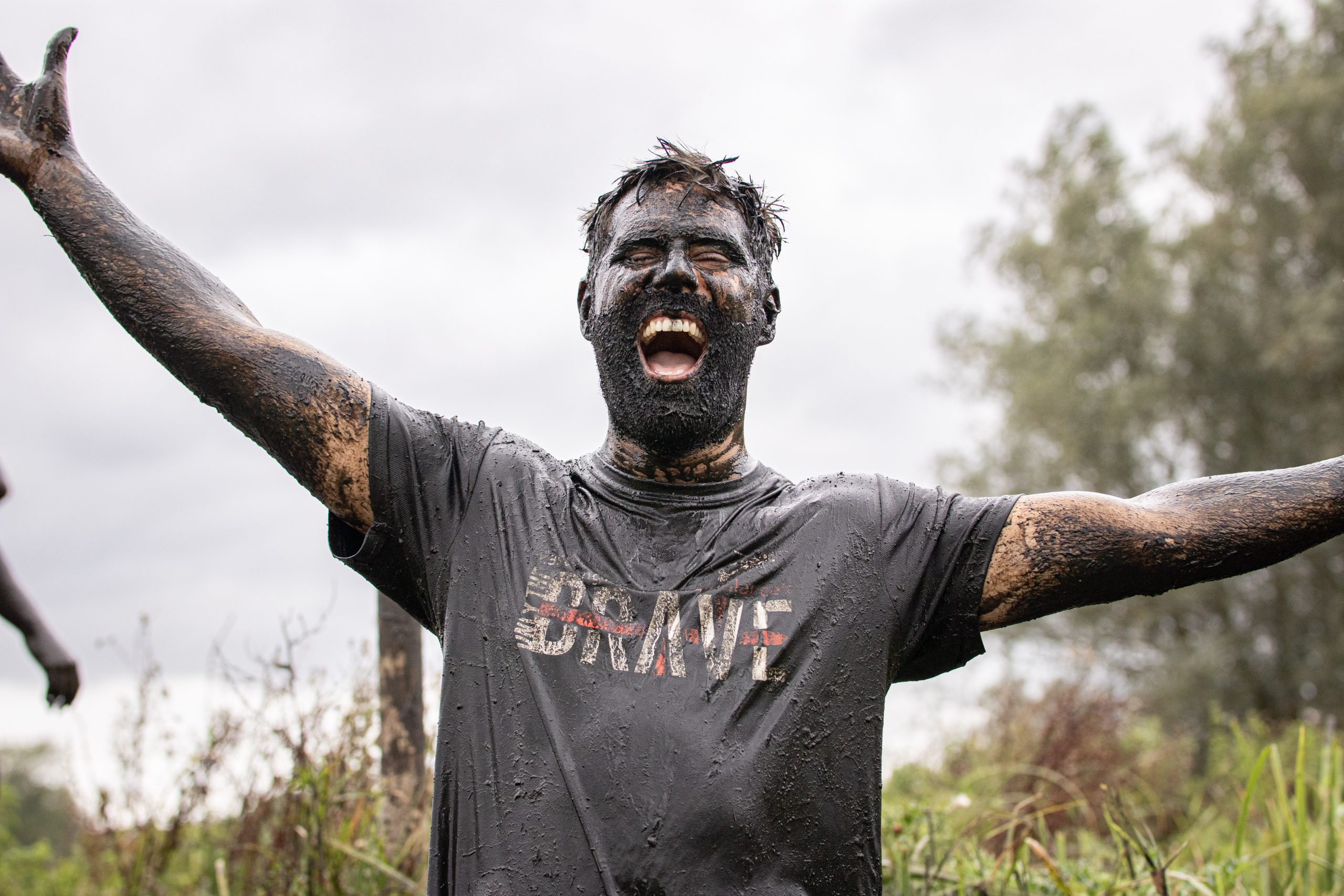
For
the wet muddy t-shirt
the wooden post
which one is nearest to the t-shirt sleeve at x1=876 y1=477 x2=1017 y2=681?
the wet muddy t-shirt

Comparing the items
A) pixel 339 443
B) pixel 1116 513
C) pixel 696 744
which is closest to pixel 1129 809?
pixel 1116 513

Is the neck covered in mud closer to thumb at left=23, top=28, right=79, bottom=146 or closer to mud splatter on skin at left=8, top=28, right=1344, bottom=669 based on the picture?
mud splatter on skin at left=8, top=28, right=1344, bottom=669

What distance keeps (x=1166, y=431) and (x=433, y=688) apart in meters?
15.8

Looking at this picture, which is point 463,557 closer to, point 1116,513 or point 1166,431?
point 1116,513

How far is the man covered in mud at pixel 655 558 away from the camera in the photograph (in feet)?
7.50

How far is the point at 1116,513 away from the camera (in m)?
2.54

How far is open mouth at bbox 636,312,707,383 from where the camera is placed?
2.71 meters

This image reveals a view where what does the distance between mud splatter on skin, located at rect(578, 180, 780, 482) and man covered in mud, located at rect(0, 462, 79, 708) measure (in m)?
3.21

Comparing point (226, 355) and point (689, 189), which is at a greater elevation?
point (689, 189)

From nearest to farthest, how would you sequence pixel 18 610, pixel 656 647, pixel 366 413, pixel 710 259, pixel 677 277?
pixel 656 647 → pixel 366 413 → pixel 677 277 → pixel 710 259 → pixel 18 610

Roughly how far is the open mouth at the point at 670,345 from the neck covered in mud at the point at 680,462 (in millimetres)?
173

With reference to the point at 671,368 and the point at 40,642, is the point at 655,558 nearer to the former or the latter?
the point at 671,368

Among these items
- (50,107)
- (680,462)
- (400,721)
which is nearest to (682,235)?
(680,462)

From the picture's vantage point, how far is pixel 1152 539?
2508 millimetres
